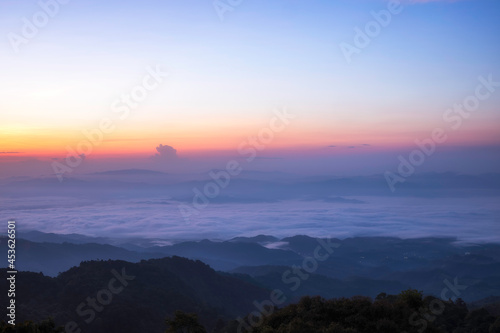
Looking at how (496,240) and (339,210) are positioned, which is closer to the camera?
(496,240)

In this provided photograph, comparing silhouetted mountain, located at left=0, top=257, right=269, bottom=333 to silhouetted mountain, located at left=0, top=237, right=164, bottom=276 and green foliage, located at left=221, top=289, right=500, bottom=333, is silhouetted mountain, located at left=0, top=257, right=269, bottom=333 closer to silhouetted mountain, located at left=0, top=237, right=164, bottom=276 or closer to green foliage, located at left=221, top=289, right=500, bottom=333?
green foliage, located at left=221, top=289, right=500, bottom=333

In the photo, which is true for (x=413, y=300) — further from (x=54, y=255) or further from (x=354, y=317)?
(x=54, y=255)

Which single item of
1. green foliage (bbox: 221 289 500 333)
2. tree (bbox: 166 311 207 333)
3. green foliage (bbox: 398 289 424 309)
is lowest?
tree (bbox: 166 311 207 333)

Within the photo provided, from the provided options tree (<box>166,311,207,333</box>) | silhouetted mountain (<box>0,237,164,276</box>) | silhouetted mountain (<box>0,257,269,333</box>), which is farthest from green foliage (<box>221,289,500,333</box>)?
silhouetted mountain (<box>0,237,164,276</box>)

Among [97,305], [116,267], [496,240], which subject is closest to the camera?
[97,305]

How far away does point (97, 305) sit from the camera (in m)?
29.4

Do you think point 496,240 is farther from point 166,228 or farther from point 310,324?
point 310,324

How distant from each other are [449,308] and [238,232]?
87050 mm

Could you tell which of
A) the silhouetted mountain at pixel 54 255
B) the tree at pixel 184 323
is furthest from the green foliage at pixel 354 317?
the silhouetted mountain at pixel 54 255

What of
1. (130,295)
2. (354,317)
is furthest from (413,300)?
(130,295)

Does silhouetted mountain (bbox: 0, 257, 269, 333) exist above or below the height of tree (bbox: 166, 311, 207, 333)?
below

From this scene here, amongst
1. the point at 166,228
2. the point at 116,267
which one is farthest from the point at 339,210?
the point at 116,267

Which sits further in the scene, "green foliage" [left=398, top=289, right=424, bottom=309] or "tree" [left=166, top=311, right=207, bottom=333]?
"tree" [left=166, top=311, right=207, bottom=333]

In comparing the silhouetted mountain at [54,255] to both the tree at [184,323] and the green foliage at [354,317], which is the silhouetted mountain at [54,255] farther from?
the green foliage at [354,317]
